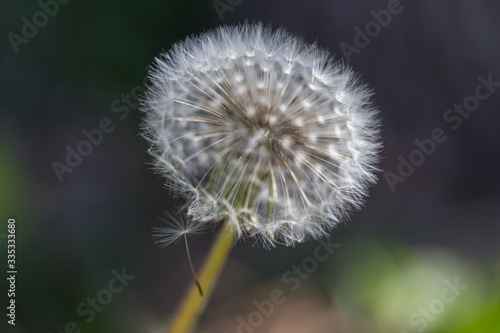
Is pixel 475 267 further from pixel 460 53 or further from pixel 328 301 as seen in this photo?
pixel 460 53

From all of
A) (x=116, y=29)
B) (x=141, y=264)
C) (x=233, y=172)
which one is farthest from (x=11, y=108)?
(x=233, y=172)

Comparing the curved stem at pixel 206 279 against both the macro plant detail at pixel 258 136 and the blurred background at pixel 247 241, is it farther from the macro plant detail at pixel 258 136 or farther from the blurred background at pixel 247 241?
the blurred background at pixel 247 241

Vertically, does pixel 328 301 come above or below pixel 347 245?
below

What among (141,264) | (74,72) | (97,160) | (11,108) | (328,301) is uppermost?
(74,72)

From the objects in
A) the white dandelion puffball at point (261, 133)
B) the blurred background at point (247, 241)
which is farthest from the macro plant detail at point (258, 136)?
the blurred background at point (247, 241)

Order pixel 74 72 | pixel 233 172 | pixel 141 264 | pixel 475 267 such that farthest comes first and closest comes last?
pixel 74 72
pixel 141 264
pixel 475 267
pixel 233 172

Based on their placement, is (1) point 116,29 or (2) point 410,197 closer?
(1) point 116,29

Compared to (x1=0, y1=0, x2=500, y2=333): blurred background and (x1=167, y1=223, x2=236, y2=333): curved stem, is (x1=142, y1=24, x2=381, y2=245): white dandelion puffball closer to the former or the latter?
(x1=167, y1=223, x2=236, y2=333): curved stem

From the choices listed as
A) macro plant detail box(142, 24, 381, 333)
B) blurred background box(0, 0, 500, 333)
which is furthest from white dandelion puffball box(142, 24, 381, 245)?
blurred background box(0, 0, 500, 333)
